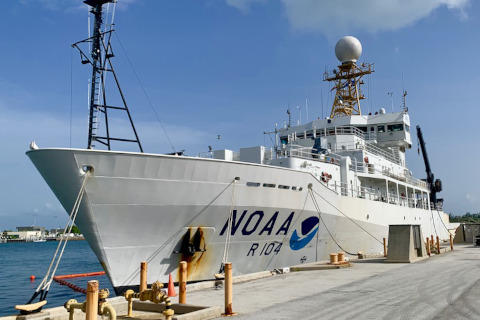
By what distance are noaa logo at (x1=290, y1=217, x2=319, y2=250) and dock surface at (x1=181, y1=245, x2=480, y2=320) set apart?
1826mm

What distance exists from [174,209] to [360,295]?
18.2 ft

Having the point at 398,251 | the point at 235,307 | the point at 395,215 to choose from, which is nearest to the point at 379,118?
the point at 395,215

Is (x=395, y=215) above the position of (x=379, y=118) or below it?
below

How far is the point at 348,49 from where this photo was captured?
3136 centimetres

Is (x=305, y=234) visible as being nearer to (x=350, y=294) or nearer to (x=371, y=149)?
(x=350, y=294)

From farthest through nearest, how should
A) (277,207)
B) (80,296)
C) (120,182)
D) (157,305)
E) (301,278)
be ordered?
(80,296)
(277,207)
(301,278)
(120,182)
(157,305)

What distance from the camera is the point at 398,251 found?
1570 centimetres

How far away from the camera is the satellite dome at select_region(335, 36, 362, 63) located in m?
31.3

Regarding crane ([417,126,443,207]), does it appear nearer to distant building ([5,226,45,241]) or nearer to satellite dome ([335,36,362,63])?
satellite dome ([335,36,362,63])

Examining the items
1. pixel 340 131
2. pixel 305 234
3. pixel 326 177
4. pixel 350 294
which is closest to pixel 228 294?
pixel 350 294

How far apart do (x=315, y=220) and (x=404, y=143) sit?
14724 mm

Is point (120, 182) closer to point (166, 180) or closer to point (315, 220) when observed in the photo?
point (166, 180)

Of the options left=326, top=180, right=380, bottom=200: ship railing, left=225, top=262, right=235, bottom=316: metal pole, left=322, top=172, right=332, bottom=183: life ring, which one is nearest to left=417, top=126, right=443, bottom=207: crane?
left=326, top=180, right=380, bottom=200: ship railing

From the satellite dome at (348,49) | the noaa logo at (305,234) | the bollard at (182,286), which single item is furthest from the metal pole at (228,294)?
the satellite dome at (348,49)
